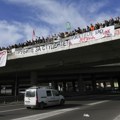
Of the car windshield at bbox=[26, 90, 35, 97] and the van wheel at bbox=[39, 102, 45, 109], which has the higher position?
the car windshield at bbox=[26, 90, 35, 97]

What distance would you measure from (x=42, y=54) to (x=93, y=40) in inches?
308

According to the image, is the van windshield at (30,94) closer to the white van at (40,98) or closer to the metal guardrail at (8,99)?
the white van at (40,98)

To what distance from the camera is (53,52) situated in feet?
104

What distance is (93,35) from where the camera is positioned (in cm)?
2778

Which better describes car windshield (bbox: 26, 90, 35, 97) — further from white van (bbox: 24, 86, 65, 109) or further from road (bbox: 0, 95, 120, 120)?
road (bbox: 0, 95, 120, 120)

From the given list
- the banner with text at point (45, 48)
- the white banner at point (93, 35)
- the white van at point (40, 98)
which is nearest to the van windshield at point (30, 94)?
the white van at point (40, 98)

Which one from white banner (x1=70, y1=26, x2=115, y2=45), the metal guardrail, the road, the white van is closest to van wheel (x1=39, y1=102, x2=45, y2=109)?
the white van

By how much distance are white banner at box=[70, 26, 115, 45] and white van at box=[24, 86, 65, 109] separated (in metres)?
6.44

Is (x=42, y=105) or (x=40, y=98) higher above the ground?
(x=40, y=98)

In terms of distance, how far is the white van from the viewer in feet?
79.7

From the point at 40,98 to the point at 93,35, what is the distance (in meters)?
8.48

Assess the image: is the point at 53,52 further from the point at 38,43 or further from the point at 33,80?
the point at 33,80

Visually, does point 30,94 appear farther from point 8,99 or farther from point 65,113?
point 8,99

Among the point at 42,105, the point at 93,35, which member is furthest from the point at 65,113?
the point at 93,35
